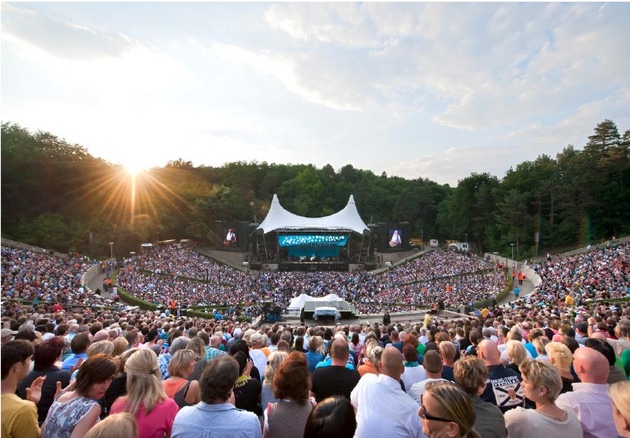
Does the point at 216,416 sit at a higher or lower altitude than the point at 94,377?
lower

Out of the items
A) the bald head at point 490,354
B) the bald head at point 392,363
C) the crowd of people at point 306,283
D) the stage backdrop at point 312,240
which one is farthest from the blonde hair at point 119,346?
the stage backdrop at point 312,240

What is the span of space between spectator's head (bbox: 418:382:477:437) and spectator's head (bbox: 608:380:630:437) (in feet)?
3.35

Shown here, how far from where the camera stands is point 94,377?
2.67 meters

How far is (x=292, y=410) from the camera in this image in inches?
105

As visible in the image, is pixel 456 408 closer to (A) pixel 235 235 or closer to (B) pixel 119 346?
(B) pixel 119 346

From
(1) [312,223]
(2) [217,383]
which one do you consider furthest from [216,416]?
(1) [312,223]

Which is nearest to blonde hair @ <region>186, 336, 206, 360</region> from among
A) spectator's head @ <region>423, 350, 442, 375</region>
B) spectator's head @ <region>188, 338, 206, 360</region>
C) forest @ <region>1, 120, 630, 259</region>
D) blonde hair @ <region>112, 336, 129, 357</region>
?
spectator's head @ <region>188, 338, 206, 360</region>

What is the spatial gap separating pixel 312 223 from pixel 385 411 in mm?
38260

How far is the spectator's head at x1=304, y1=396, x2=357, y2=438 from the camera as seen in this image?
192cm

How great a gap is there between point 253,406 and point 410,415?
1678 millimetres

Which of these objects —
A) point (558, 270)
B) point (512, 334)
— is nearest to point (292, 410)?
point (512, 334)

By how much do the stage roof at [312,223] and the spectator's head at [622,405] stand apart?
37.2 meters

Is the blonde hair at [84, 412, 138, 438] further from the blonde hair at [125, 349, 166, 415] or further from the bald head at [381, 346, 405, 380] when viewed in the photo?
the bald head at [381, 346, 405, 380]

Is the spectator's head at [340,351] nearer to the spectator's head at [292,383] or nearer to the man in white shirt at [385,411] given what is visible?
the man in white shirt at [385,411]
